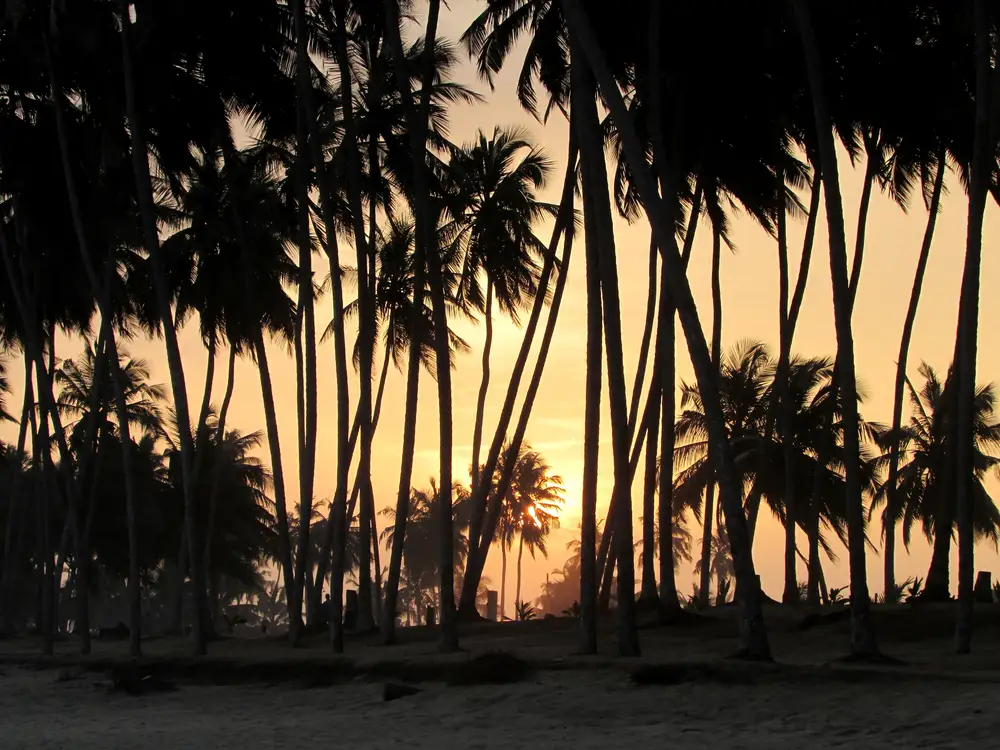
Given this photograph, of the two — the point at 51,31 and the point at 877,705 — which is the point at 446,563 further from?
the point at 51,31

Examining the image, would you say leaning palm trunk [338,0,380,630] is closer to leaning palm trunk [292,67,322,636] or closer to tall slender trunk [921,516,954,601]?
leaning palm trunk [292,67,322,636]

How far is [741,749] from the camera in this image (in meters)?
8.84

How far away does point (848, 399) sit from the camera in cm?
1340

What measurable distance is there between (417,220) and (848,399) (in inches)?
418

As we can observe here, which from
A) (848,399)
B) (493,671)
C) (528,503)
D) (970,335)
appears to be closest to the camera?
(493,671)

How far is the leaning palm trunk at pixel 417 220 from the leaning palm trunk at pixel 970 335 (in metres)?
7.30

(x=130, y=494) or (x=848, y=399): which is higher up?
(x=848, y=399)

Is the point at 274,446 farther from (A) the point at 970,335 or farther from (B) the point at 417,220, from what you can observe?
(A) the point at 970,335

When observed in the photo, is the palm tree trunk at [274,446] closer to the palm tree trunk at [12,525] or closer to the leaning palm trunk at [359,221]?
the leaning palm trunk at [359,221]

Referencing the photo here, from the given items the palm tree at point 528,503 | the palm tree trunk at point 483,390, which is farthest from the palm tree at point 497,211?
the palm tree at point 528,503

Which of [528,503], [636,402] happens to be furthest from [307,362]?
[528,503]

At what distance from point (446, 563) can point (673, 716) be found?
801cm

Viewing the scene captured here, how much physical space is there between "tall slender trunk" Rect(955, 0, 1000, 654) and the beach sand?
2.71 feet

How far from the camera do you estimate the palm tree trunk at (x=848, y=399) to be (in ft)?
43.0
